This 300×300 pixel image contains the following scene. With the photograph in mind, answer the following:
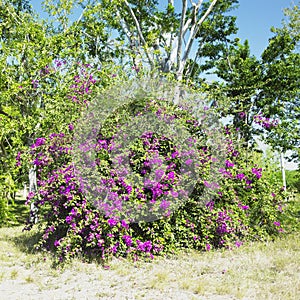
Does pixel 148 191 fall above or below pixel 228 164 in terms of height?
below

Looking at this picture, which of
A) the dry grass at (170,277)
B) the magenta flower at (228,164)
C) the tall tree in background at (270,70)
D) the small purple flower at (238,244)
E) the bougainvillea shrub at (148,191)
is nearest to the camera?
the dry grass at (170,277)

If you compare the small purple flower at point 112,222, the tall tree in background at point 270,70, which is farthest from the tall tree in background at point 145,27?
the small purple flower at point 112,222

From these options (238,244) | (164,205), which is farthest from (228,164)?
(164,205)

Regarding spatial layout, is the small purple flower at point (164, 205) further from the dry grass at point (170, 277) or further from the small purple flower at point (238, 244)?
the small purple flower at point (238, 244)

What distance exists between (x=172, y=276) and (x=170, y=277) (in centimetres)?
5

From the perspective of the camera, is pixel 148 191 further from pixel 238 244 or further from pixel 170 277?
pixel 238 244

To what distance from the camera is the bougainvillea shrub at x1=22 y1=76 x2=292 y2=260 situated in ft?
16.9

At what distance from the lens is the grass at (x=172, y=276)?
3.93 meters

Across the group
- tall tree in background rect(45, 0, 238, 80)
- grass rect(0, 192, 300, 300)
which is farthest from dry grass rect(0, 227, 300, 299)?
tall tree in background rect(45, 0, 238, 80)

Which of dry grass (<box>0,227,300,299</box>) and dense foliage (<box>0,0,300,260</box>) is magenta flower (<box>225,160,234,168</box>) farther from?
dry grass (<box>0,227,300,299</box>)

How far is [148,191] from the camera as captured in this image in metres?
5.39

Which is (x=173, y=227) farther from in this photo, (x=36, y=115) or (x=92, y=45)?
(x=92, y=45)

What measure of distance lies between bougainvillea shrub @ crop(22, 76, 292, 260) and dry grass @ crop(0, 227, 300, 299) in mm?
291

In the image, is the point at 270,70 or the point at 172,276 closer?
the point at 172,276
